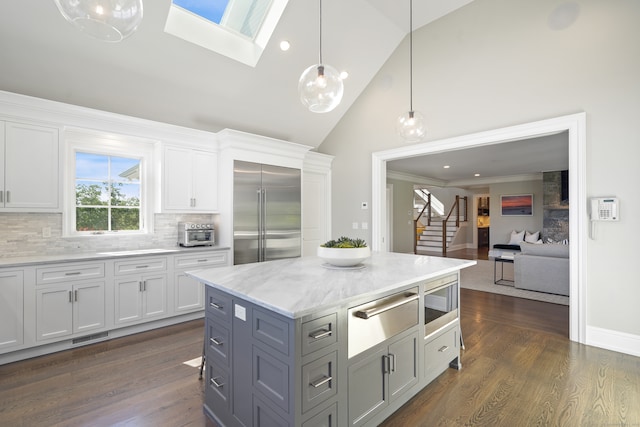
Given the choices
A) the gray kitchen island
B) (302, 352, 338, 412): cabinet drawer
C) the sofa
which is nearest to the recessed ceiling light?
the gray kitchen island

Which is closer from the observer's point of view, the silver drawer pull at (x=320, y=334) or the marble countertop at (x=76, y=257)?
the silver drawer pull at (x=320, y=334)

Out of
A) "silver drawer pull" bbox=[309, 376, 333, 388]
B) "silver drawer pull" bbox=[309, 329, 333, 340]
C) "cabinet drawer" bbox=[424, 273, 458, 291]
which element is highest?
"cabinet drawer" bbox=[424, 273, 458, 291]

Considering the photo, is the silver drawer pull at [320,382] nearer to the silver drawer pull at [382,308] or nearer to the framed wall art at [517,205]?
the silver drawer pull at [382,308]

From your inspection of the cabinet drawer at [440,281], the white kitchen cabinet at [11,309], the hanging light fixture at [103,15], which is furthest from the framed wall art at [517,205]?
the white kitchen cabinet at [11,309]

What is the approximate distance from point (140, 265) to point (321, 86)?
281 cm

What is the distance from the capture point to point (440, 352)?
2.42 m

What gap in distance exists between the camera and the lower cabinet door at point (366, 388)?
169 cm

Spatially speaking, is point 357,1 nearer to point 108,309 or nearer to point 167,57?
point 167,57

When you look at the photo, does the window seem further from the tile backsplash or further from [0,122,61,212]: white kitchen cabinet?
[0,122,61,212]: white kitchen cabinet

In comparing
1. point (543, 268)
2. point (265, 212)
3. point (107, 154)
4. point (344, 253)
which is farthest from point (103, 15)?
point (543, 268)

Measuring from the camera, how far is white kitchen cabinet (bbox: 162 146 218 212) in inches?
154

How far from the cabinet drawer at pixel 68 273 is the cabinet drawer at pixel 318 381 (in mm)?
2788

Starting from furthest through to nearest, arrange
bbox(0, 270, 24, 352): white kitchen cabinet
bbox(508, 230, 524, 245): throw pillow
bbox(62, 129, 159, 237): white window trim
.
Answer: bbox(508, 230, 524, 245): throw pillow → bbox(62, 129, 159, 237): white window trim → bbox(0, 270, 24, 352): white kitchen cabinet

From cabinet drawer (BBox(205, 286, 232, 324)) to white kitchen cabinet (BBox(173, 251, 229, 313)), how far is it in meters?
1.89
